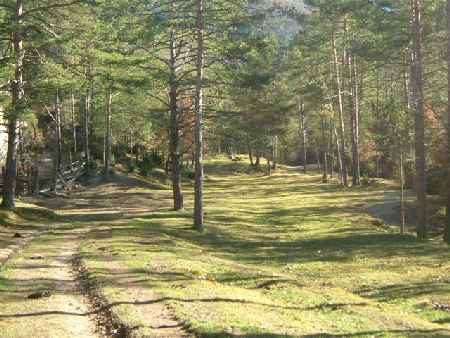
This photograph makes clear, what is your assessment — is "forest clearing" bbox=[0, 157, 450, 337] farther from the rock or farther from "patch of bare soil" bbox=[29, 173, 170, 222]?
"patch of bare soil" bbox=[29, 173, 170, 222]

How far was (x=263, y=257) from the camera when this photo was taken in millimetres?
20750

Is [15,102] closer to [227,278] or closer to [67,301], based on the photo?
[227,278]

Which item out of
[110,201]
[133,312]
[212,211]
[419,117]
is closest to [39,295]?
[133,312]

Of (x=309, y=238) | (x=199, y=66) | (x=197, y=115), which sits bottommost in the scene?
(x=309, y=238)

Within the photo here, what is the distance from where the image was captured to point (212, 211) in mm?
35250

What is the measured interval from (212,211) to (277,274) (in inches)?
750

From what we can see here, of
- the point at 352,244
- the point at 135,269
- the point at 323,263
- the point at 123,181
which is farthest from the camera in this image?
the point at 123,181

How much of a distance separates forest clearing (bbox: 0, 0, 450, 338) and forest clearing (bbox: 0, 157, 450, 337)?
2.7 inches

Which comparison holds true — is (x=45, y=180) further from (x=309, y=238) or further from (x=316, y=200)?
(x=309, y=238)

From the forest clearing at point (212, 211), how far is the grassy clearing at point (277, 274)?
8cm

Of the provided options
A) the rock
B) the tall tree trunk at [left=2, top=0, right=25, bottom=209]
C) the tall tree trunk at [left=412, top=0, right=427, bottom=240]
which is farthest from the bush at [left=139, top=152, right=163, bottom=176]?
the rock

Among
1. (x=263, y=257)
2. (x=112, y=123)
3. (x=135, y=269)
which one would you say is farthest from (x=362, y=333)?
(x=112, y=123)

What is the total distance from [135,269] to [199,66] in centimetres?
1169

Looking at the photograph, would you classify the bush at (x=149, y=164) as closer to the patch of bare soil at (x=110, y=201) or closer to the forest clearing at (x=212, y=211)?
the patch of bare soil at (x=110, y=201)
